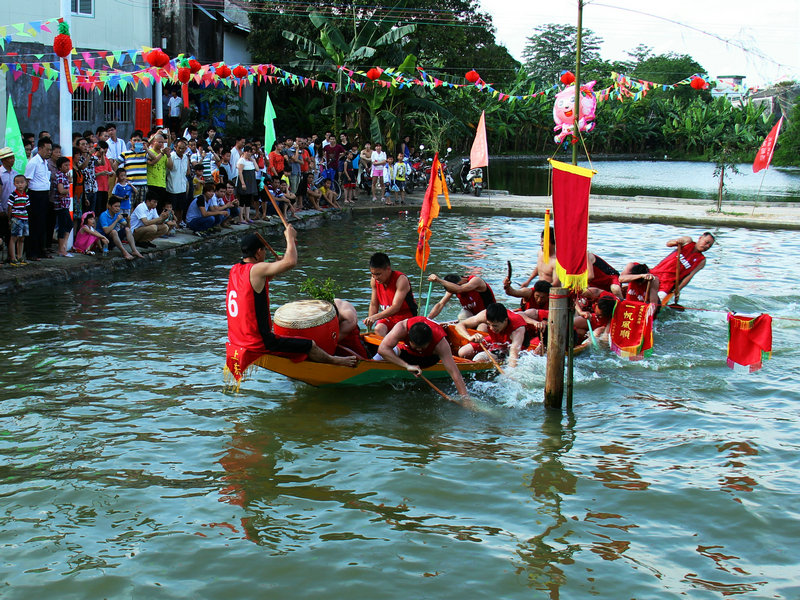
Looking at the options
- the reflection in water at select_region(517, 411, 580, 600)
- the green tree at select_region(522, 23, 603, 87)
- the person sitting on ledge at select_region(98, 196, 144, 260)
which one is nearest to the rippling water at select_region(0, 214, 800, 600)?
the reflection in water at select_region(517, 411, 580, 600)

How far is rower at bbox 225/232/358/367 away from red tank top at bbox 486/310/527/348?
2.61 m

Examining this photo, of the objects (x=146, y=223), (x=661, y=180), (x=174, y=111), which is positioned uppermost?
(x=174, y=111)

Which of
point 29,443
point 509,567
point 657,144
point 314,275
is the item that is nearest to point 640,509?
point 509,567

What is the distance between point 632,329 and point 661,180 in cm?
3729

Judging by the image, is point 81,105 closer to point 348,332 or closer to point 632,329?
point 348,332

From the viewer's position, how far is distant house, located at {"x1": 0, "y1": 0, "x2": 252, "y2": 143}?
18406 mm

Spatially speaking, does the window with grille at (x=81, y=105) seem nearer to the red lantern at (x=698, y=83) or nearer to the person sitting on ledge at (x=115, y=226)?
the person sitting on ledge at (x=115, y=226)

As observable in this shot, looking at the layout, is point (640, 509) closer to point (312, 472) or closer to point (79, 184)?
point (312, 472)

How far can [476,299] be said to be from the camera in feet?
34.1

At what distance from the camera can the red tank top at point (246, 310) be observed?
793cm

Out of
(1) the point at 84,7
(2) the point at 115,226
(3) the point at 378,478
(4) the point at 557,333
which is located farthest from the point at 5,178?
(1) the point at 84,7

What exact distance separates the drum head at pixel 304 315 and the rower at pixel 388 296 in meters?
0.98

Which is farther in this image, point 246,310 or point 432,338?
point 432,338

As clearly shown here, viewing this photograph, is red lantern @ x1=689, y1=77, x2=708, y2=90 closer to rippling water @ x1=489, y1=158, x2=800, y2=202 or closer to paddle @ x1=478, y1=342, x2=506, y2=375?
rippling water @ x1=489, y1=158, x2=800, y2=202
